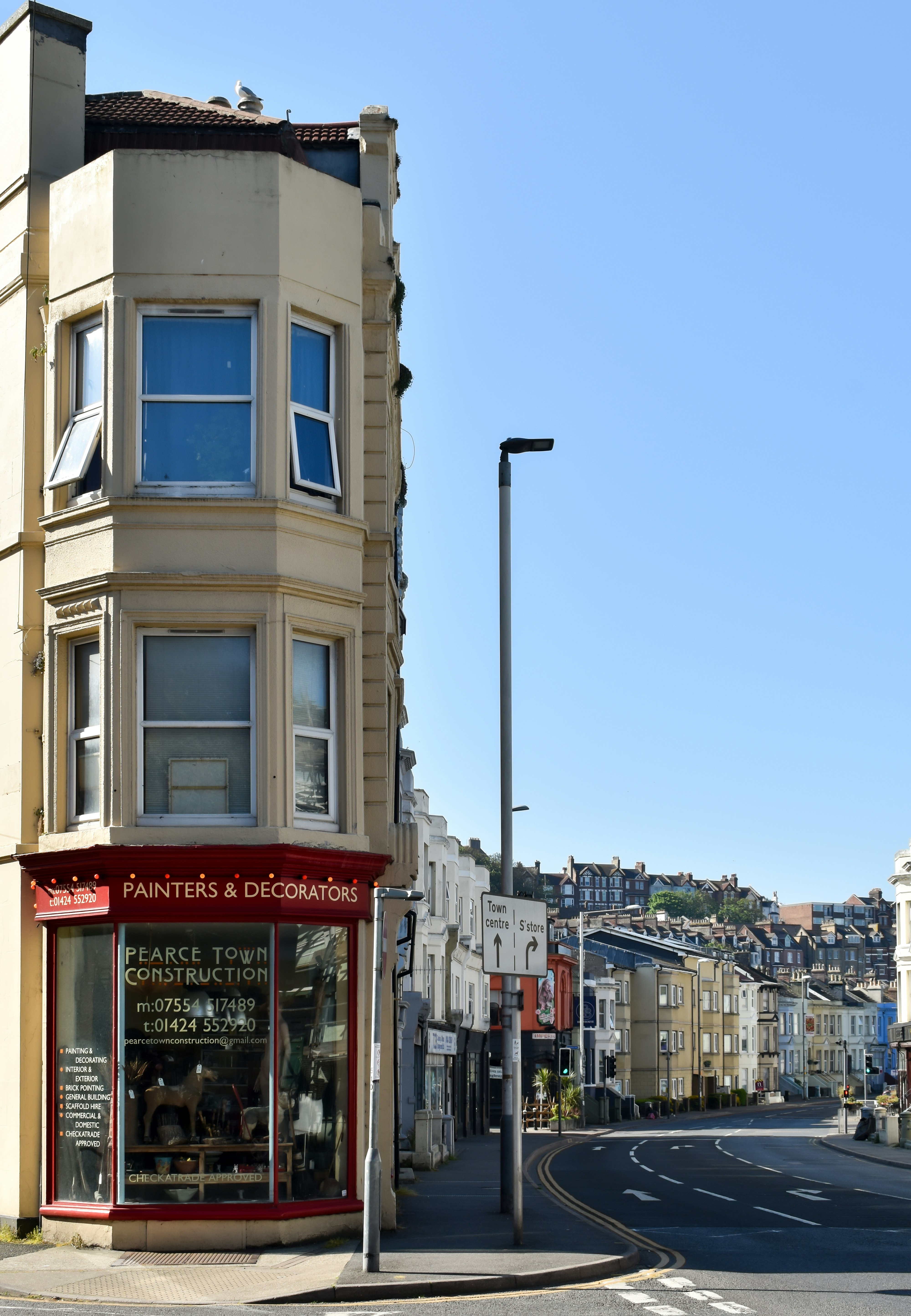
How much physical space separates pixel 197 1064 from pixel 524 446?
29.4 ft

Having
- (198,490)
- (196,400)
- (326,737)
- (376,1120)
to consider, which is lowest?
(376,1120)

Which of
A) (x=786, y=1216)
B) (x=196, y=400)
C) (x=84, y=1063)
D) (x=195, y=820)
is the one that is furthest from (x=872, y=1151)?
(x=196, y=400)

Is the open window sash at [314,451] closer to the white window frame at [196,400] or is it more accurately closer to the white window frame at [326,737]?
the white window frame at [196,400]

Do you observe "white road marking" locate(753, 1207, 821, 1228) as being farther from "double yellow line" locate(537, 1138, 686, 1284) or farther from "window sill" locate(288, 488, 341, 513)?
"window sill" locate(288, 488, 341, 513)

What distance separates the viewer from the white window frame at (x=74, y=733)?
1750cm

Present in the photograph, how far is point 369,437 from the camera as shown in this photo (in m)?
19.3

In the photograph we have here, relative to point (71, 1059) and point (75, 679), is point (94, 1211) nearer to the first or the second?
point (71, 1059)

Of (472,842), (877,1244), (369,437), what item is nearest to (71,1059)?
(369,437)

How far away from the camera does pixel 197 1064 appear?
657 inches

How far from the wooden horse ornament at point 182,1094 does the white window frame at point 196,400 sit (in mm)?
6036

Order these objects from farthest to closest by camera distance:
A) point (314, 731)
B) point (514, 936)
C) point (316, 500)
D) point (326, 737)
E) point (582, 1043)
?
1. point (582, 1043)
2. point (316, 500)
3. point (326, 737)
4. point (314, 731)
5. point (514, 936)

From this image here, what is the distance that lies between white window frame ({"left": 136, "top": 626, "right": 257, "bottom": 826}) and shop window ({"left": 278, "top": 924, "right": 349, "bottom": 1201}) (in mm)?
1289

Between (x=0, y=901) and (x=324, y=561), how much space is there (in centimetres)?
527

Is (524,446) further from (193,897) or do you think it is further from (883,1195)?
(883,1195)
